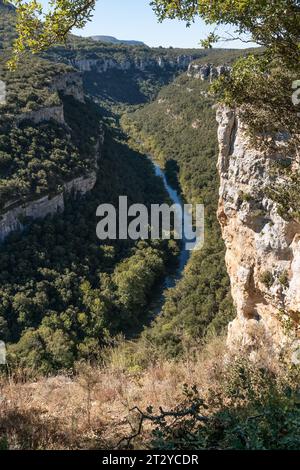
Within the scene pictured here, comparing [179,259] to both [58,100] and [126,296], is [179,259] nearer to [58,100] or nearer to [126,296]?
[126,296]

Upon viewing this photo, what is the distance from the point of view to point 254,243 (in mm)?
11508

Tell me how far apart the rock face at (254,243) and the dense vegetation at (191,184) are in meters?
2.06

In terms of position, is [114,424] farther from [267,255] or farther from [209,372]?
[267,255]

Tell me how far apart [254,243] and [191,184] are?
3977cm

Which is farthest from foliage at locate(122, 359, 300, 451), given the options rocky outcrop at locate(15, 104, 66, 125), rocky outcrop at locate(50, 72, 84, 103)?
rocky outcrop at locate(50, 72, 84, 103)

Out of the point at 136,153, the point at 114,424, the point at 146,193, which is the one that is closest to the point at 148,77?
the point at 136,153

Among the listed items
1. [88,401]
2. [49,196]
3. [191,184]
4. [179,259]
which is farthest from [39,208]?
[88,401]

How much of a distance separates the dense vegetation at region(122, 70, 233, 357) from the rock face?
6.75 feet

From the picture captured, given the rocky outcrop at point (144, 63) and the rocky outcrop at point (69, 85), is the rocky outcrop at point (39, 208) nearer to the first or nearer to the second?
the rocky outcrop at point (69, 85)

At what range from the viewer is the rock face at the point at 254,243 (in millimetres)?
10125

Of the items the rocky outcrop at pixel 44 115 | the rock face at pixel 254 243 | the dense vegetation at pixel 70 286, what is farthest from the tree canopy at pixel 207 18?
the rocky outcrop at pixel 44 115

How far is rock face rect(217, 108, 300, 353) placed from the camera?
1012 cm

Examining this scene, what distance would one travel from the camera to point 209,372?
5656 mm
